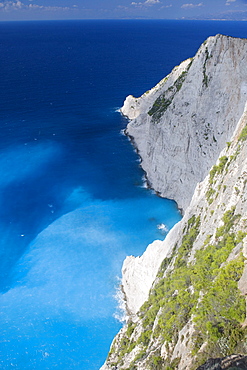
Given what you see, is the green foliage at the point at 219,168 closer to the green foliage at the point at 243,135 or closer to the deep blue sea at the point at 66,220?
the green foliage at the point at 243,135

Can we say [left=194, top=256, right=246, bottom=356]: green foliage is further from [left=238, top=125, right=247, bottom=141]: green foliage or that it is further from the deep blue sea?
the deep blue sea

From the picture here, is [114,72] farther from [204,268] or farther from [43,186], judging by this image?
[204,268]

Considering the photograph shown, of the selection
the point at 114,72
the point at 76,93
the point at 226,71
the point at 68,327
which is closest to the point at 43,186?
the point at 68,327

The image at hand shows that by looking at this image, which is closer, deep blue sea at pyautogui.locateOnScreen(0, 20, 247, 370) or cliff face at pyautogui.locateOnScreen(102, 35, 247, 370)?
cliff face at pyautogui.locateOnScreen(102, 35, 247, 370)

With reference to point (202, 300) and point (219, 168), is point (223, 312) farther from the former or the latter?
point (219, 168)

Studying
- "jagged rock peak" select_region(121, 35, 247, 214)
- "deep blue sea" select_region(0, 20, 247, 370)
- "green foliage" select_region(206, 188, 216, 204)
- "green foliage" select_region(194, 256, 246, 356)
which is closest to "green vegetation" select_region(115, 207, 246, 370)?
"green foliage" select_region(194, 256, 246, 356)

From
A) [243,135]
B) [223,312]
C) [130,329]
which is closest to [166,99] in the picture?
[243,135]

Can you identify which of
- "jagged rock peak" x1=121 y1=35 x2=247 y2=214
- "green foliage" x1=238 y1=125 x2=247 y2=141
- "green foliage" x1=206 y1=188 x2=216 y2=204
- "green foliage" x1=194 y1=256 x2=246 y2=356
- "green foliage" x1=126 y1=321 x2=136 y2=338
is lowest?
"green foliage" x1=126 y1=321 x2=136 y2=338
